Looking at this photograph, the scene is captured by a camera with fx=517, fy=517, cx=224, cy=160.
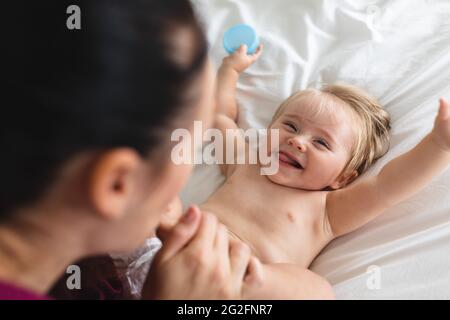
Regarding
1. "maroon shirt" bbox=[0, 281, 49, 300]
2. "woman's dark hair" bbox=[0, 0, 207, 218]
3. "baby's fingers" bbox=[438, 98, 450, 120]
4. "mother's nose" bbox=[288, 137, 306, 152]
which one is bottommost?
"maroon shirt" bbox=[0, 281, 49, 300]

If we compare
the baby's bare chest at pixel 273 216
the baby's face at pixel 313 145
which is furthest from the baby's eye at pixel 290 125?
the baby's bare chest at pixel 273 216

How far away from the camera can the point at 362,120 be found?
1.07 metres

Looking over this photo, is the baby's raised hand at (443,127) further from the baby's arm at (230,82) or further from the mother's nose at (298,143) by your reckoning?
the baby's arm at (230,82)

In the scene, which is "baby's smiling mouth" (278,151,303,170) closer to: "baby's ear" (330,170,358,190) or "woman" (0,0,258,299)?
"baby's ear" (330,170,358,190)

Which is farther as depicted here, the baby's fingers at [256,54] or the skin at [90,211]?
the baby's fingers at [256,54]

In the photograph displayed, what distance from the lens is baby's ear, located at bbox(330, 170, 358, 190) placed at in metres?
1.07

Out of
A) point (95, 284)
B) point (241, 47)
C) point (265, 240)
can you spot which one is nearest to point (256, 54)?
point (241, 47)

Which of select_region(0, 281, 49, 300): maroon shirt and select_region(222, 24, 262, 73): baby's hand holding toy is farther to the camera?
select_region(222, 24, 262, 73): baby's hand holding toy

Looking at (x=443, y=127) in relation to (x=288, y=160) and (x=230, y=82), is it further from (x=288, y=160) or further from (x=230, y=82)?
(x=230, y=82)

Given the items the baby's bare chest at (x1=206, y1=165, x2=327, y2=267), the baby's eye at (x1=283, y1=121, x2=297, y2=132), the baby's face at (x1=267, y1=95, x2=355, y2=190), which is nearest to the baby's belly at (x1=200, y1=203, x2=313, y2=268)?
the baby's bare chest at (x1=206, y1=165, x2=327, y2=267)

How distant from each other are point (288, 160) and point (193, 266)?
0.43 meters

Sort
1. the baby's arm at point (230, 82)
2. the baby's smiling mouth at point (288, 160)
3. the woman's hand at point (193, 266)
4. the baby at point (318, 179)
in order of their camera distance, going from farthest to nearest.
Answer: the baby's arm at point (230, 82) < the baby's smiling mouth at point (288, 160) < the baby at point (318, 179) < the woman's hand at point (193, 266)

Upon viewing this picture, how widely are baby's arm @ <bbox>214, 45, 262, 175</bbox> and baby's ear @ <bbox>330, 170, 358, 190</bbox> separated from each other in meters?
0.27

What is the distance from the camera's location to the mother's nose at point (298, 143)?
101 centimetres
